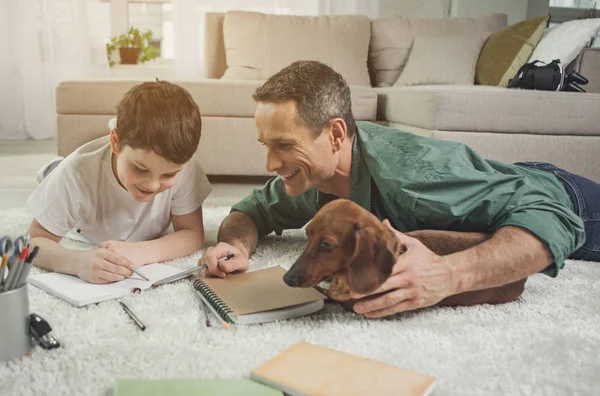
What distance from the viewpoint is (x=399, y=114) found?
2797mm

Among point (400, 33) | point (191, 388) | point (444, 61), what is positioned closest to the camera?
point (191, 388)

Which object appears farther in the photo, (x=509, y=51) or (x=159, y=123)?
(x=509, y=51)

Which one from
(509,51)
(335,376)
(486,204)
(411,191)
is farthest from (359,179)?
(509,51)

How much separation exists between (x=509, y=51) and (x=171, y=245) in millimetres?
2532

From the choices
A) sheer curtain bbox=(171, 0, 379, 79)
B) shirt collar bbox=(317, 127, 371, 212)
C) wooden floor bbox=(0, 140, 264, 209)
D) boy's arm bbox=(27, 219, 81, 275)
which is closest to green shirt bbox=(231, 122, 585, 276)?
shirt collar bbox=(317, 127, 371, 212)

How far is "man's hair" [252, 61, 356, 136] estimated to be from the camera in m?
1.25

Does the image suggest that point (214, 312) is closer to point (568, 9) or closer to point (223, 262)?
point (223, 262)

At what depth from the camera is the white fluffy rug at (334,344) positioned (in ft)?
2.85

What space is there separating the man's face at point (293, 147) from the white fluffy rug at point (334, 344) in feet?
1.07

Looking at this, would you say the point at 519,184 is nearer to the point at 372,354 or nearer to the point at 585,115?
the point at 372,354

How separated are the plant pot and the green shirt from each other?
375cm

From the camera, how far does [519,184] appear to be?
4.21 ft

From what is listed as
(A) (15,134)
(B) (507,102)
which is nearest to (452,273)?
(B) (507,102)

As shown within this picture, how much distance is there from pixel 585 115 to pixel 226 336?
7.19ft
